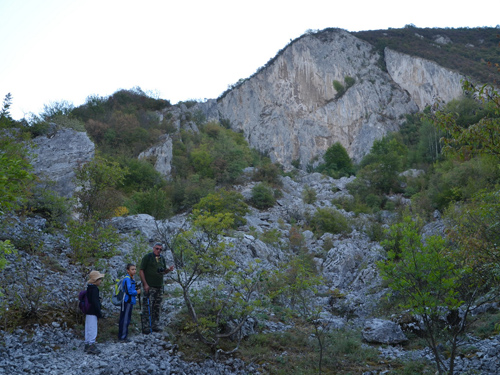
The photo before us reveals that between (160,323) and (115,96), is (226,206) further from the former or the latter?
(115,96)

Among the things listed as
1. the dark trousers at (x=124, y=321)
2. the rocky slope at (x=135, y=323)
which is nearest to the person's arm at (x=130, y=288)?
the dark trousers at (x=124, y=321)

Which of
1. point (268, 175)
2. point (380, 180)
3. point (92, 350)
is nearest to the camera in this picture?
point (92, 350)

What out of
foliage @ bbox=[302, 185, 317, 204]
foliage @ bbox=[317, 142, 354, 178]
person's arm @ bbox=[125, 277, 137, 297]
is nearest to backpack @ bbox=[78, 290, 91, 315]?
person's arm @ bbox=[125, 277, 137, 297]

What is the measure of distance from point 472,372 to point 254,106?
55624mm

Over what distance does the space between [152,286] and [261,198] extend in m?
18.1

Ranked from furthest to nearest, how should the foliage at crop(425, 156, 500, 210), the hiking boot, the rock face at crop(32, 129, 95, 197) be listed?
the foliage at crop(425, 156, 500, 210)
the rock face at crop(32, 129, 95, 197)
the hiking boot

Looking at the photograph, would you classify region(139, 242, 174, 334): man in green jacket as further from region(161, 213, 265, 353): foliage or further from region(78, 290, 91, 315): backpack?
region(78, 290, 91, 315): backpack

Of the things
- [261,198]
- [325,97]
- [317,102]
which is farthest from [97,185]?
[325,97]

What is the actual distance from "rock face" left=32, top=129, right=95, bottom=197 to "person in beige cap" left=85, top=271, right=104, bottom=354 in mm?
8392

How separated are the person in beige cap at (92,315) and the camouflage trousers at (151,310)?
32.0 inches

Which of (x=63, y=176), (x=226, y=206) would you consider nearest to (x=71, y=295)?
(x=63, y=176)

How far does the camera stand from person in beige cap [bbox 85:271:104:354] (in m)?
5.47

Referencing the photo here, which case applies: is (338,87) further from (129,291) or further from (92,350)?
(92,350)

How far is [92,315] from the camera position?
5703mm
